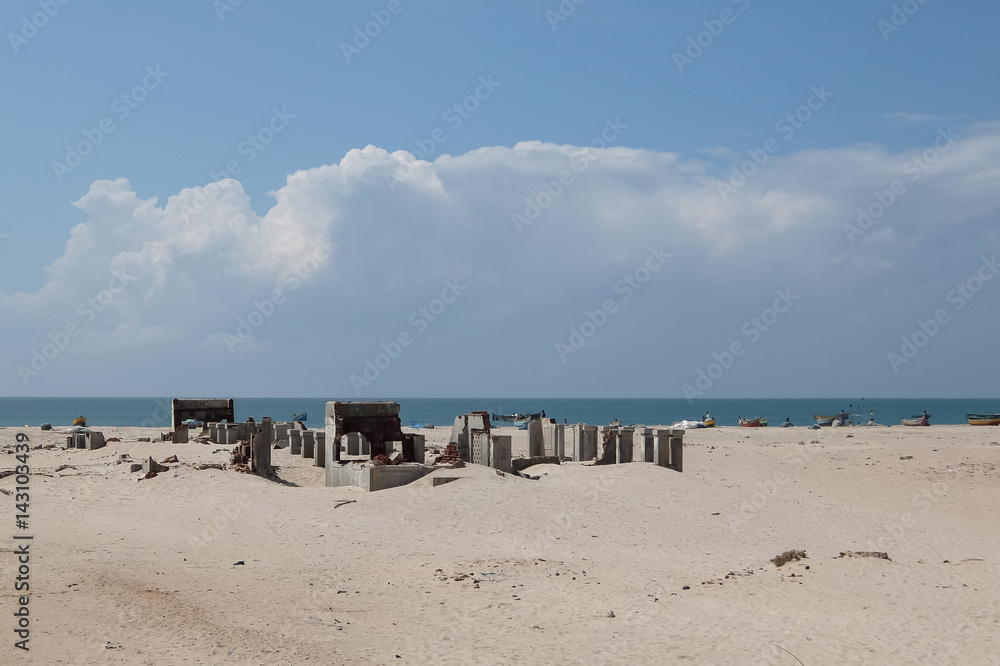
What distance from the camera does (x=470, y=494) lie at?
57.2ft

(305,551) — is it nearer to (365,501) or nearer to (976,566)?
(365,501)

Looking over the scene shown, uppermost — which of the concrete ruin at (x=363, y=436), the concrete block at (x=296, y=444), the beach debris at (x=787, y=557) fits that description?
the concrete ruin at (x=363, y=436)

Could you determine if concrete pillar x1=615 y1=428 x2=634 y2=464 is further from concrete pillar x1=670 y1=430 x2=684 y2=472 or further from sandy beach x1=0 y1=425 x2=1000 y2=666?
sandy beach x1=0 y1=425 x2=1000 y2=666

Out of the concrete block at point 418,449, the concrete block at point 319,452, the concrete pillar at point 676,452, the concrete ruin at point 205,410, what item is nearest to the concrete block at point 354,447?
the concrete block at point 319,452

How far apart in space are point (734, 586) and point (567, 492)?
7.24 meters

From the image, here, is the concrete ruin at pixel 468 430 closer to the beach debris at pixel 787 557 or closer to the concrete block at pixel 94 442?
the beach debris at pixel 787 557

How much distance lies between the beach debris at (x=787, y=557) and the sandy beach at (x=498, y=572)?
17cm

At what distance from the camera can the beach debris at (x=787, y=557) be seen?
13.0 metres

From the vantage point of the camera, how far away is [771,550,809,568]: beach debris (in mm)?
12953

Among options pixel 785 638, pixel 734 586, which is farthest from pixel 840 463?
pixel 785 638

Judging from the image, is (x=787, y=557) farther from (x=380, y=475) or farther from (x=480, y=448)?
(x=480, y=448)

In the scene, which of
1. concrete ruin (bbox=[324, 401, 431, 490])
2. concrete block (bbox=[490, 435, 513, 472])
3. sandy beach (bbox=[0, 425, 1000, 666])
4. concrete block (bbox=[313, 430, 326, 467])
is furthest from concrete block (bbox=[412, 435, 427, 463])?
concrete block (bbox=[313, 430, 326, 467])

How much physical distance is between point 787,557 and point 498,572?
4.63 metres

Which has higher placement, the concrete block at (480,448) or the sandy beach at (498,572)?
the concrete block at (480,448)
